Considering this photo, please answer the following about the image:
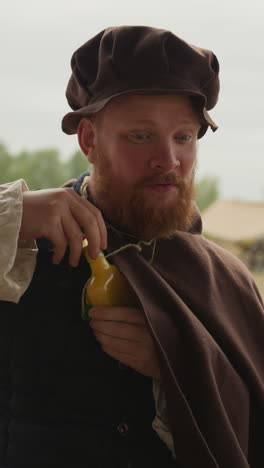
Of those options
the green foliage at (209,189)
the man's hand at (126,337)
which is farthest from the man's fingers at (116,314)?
the green foliage at (209,189)

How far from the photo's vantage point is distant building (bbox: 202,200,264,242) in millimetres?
2721

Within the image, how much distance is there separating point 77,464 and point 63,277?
384 mm

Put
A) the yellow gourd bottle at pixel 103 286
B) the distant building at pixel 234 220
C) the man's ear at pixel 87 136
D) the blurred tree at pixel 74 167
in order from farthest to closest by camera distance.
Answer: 1. the distant building at pixel 234 220
2. the blurred tree at pixel 74 167
3. the man's ear at pixel 87 136
4. the yellow gourd bottle at pixel 103 286

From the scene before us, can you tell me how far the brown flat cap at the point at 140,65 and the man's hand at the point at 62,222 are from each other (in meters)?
0.23

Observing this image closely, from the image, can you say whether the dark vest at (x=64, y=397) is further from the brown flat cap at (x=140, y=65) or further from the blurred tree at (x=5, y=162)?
the blurred tree at (x=5, y=162)

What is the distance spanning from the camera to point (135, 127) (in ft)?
4.46

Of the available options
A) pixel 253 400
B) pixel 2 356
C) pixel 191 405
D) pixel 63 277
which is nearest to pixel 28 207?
pixel 63 277

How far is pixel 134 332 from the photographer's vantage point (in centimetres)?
132

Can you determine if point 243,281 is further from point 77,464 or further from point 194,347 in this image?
point 77,464

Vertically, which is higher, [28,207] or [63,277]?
[28,207]

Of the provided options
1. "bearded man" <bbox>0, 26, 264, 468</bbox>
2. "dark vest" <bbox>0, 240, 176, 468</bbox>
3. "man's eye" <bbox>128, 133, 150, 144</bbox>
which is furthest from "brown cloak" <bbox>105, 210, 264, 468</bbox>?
"man's eye" <bbox>128, 133, 150, 144</bbox>

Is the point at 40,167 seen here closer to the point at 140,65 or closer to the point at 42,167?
the point at 42,167

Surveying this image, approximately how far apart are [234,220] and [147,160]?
4.96 ft

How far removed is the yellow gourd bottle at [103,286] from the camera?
51.2 inches
